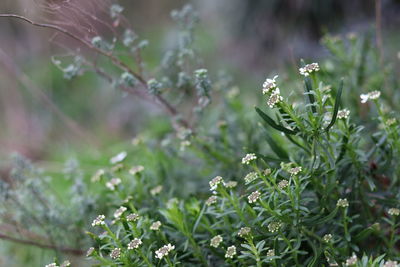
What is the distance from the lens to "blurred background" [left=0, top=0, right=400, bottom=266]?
296cm

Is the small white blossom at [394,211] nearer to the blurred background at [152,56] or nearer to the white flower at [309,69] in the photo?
the white flower at [309,69]

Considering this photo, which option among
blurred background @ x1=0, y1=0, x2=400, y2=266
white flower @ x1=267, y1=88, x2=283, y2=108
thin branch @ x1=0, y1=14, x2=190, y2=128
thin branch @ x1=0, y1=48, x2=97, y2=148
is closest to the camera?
white flower @ x1=267, y1=88, x2=283, y2=108

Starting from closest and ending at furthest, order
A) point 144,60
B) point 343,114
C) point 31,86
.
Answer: point 343,114 < point 31,86 < point 144,60

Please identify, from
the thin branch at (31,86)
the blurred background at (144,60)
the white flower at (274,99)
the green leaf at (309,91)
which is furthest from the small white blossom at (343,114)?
the thin branch at (31,86)

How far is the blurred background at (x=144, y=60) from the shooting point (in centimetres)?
296

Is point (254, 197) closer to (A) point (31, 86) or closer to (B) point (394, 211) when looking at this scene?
(B) point (394, 211)

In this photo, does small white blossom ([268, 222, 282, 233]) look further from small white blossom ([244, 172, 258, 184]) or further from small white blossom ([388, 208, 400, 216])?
small white blossom ([388, 208, 400, 216])

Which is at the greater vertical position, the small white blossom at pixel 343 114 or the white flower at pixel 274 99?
the white flower at pixel 274 99

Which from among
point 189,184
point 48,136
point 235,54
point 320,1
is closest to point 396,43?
point 320,1

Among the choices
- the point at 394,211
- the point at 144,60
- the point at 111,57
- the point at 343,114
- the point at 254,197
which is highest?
the point at 144,60

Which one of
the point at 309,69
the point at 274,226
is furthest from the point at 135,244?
the point at 309,69

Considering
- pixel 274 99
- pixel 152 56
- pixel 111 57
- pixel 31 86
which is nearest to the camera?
pixel 274 99

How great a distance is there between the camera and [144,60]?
13.2 ft

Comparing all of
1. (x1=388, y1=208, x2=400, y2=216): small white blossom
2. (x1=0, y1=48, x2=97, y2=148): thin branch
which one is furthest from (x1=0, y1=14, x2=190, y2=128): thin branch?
(x1=388, y1=208, x2=400, y2=216): small white blossom
